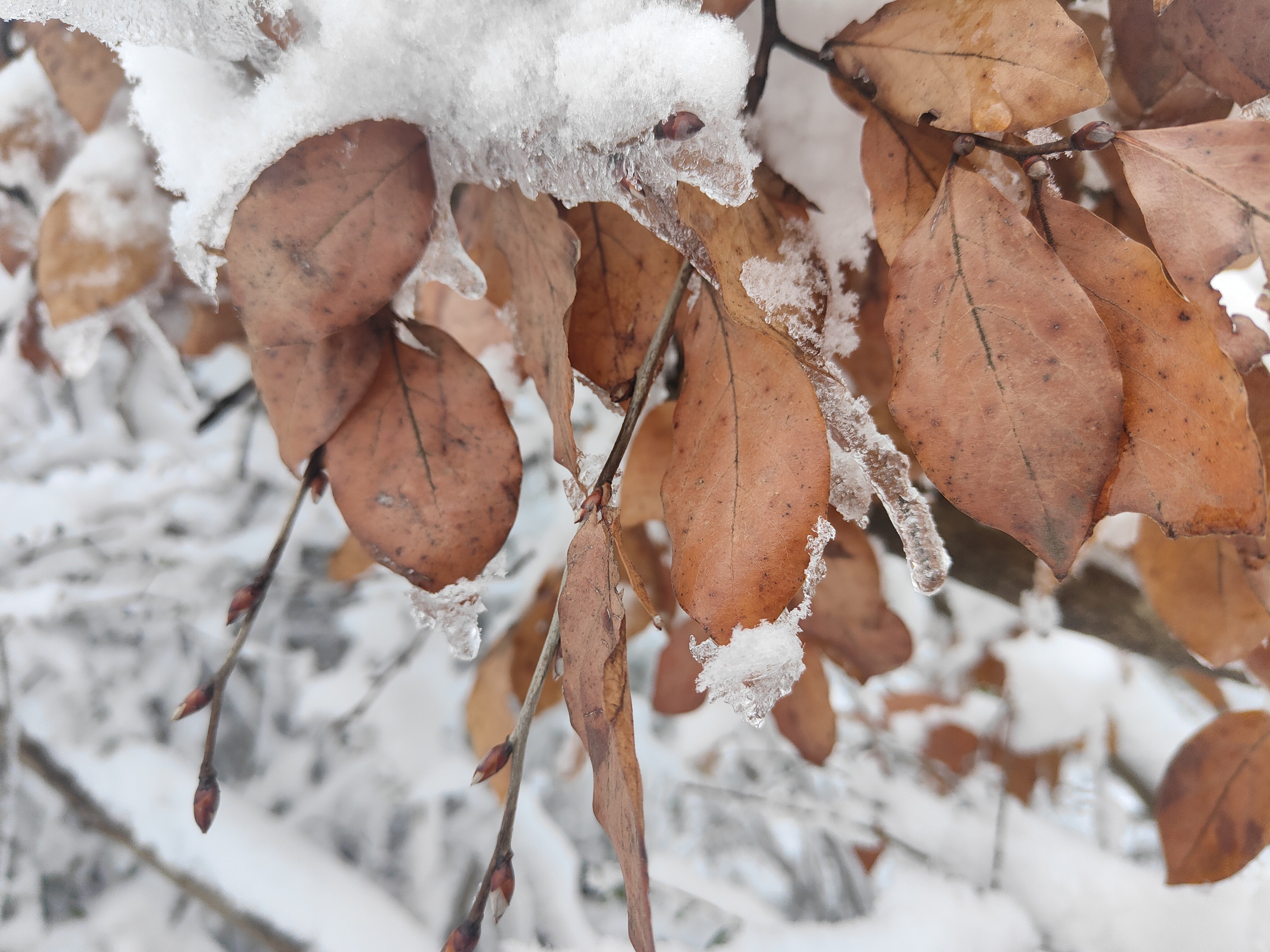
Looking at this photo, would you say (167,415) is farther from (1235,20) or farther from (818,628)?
(1235,20)

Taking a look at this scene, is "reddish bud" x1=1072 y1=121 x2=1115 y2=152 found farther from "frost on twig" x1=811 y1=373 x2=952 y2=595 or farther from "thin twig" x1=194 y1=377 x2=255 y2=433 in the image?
"thin twig" x1=194 y1=377 x2=255 y2=433

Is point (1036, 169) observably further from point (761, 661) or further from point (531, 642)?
point (531, 642)

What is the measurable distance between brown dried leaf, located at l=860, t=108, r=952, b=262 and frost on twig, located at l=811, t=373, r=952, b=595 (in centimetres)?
5

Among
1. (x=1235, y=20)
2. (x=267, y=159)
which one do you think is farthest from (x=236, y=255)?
(x=1235, y=20)

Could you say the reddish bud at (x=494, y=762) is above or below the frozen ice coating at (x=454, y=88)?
below

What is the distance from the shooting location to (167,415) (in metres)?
1.22

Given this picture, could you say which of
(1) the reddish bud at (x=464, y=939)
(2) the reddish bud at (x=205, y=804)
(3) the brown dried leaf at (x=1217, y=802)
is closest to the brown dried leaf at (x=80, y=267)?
(2) the reddish bud at (x=205, y=804)

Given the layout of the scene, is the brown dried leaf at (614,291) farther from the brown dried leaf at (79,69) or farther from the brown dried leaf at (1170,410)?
the brown dried leaf at (79,69)

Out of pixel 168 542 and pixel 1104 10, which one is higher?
pixel 1104 10

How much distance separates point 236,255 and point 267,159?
6 cm

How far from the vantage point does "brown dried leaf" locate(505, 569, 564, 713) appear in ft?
1.68

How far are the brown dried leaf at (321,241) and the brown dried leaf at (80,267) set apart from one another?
208 millimetres

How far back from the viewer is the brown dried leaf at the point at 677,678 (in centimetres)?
49

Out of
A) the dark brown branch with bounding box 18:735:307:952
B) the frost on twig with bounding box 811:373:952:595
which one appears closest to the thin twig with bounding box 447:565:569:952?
the frost on twig with bounding box 811:373:952:595
